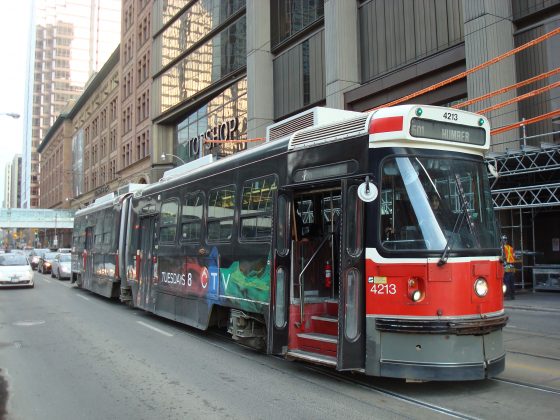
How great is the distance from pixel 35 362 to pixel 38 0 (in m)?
175

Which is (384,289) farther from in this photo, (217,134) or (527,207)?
(217,134)

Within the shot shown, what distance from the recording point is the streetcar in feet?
17.8

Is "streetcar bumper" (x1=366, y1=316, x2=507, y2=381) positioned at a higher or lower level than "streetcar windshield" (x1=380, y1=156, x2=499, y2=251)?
lower

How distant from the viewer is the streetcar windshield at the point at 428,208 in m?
5.54

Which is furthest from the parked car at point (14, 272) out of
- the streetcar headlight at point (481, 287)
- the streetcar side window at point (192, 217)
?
the streetcar headlight at point (481, 287)

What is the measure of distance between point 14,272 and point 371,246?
62.3 feet

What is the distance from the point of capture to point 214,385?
6.20m

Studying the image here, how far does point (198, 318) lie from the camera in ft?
30.3

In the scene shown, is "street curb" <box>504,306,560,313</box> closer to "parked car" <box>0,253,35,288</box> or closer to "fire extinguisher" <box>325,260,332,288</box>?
"fire extinguisher" <box>325,260,332,288</box>

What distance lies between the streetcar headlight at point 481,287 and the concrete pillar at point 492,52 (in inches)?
477

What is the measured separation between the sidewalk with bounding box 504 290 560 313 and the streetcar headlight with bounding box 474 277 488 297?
28.1ft

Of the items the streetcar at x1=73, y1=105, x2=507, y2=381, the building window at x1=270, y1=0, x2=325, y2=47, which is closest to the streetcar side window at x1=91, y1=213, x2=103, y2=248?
the streetcar at x1=73, y1=105, x2=507, y2=381

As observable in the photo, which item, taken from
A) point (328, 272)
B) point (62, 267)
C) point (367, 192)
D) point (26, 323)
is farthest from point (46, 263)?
point (367, 192)

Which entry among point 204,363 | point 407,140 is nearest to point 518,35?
point 407,140
